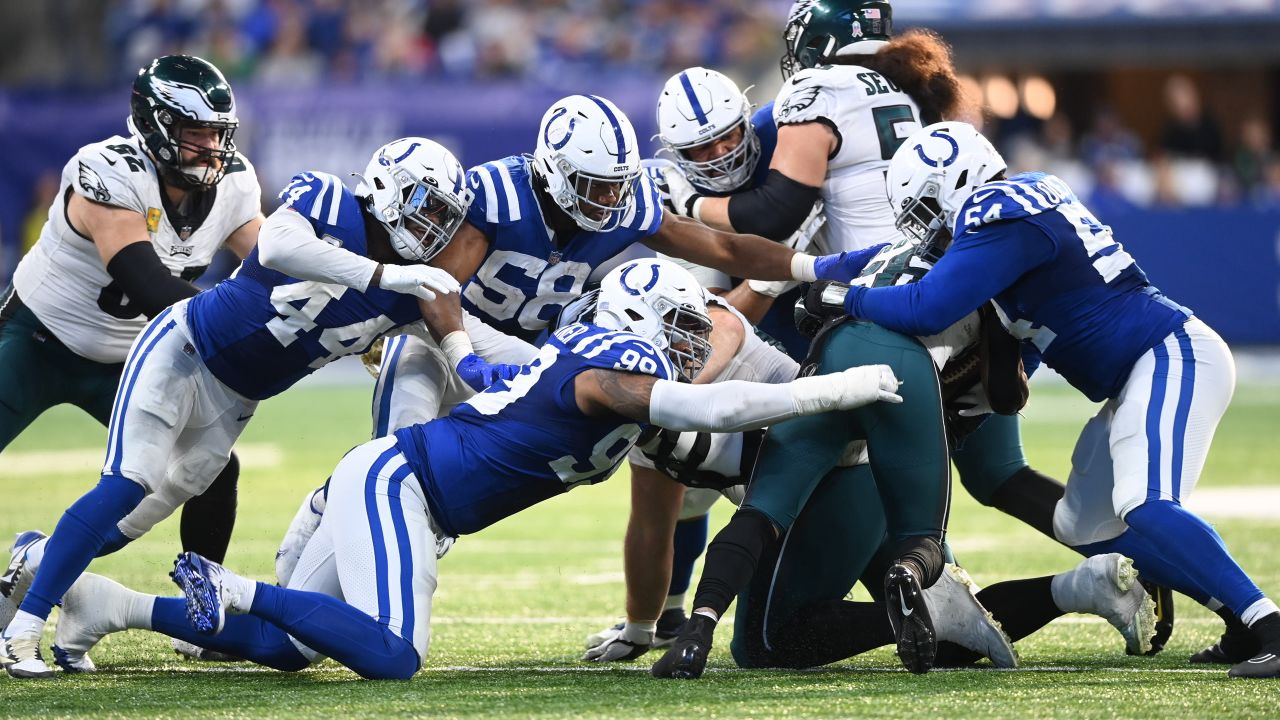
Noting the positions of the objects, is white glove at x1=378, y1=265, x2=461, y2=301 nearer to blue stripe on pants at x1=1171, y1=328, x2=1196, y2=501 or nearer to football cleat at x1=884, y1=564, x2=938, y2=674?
football cleat at x1=884, y1=564, x2=938, y2=674

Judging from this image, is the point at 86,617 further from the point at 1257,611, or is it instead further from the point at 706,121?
the point at 1257,611

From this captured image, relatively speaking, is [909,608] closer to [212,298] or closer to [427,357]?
[427,357]

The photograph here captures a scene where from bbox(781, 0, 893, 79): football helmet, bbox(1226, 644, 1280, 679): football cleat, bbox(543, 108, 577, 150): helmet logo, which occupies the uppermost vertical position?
bbox(781, 0, 893, 79): football helmet

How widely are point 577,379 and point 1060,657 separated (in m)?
1.60

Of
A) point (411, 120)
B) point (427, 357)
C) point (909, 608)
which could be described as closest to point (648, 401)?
point (909, 608)

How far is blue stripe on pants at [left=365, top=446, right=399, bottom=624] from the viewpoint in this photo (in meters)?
4.02

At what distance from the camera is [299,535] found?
4762 mm

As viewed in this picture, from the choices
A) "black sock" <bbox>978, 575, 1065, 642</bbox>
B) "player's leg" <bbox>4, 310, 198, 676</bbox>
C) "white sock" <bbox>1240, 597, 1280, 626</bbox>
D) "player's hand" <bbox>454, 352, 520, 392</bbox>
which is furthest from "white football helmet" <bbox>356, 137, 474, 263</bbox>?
"white sock" <bbox>1240, 597, 1280, 626</bbox>

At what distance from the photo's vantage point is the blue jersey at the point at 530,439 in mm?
4066

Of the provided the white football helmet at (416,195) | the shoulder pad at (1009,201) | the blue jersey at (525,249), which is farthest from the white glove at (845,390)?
the white football helmet at (416,195)

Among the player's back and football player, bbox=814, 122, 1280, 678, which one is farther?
the player's back

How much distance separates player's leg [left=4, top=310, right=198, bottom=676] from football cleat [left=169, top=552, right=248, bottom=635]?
569 mm

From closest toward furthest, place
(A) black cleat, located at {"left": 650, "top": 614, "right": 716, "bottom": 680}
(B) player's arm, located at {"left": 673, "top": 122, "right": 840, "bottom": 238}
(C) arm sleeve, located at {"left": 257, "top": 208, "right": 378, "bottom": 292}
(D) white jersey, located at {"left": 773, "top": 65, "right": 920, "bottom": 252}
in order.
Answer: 1. (A) black cleat, located at {"left": 650, "top": 614, "right": 716, "bottom": 680}
2. (C) arm sleeve, located at {"left": 257, "top": 208, "right": 378, "bottom": 292}
3. (B) player's arm, located at {"left": 673, "top": 122, "right": 840, "bottom": 238}
4. (D) white jersey, located at {"left": 773, "top": 65, "right": 920, "bottom": 252}

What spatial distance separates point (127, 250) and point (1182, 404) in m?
3.08
